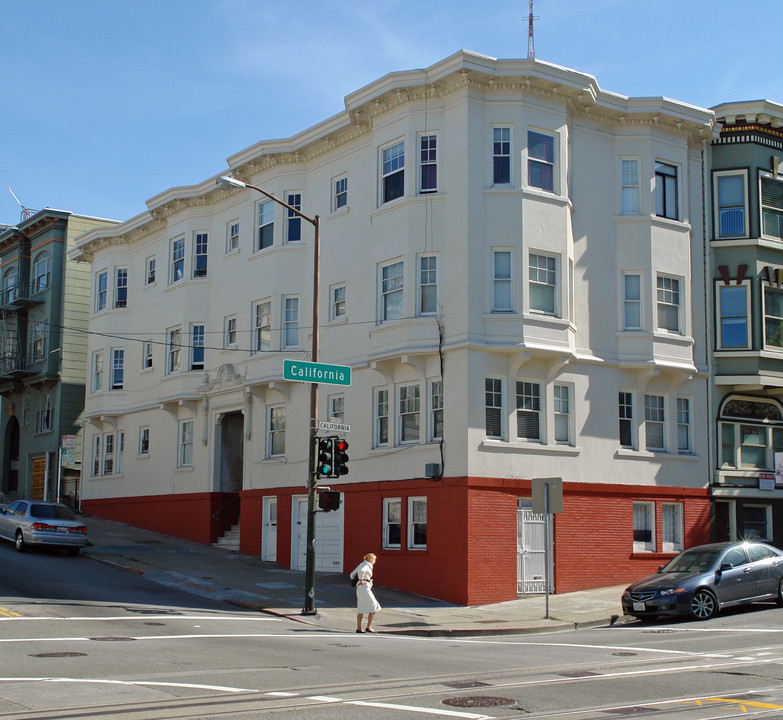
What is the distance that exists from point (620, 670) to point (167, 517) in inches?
953

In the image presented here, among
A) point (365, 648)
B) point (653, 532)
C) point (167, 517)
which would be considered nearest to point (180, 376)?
point (167, 517)

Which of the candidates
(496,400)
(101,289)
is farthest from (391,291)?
(101,289)

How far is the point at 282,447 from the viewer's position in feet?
98.2

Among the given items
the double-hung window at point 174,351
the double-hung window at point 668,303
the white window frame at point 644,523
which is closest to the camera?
the white window frame at point 644,523


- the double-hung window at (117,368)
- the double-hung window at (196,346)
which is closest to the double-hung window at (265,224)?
the double-hung window at (196,346)

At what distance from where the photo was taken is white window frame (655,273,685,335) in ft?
88.7

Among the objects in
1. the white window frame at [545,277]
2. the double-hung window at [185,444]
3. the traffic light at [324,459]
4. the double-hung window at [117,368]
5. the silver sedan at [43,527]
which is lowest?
the silver sedan at [43,527]

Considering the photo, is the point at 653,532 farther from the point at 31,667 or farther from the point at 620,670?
the point at 31,667

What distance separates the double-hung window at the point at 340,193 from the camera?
94.7ft

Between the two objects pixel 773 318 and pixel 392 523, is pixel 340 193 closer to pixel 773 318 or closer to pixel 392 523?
pixel 392 523

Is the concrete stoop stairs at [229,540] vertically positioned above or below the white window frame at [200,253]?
below

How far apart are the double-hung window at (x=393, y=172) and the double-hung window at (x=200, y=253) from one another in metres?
9.77

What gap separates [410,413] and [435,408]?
39.7 inches

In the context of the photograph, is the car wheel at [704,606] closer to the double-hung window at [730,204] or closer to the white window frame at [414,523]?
the white window frame at [414,523]
